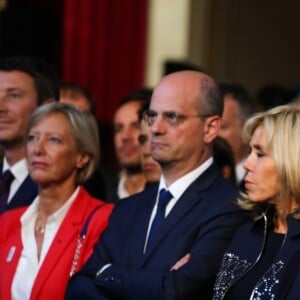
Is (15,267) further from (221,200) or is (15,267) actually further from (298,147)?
(298,147)

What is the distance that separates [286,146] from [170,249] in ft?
2.26

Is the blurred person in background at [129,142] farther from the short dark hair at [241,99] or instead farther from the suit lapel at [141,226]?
the suit lapel at [141,226]

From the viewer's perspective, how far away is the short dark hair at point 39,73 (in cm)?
639

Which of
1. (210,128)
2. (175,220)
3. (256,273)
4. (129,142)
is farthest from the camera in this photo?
(129,142)

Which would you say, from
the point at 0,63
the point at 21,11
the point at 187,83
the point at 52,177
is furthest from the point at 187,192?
the point at 21,11

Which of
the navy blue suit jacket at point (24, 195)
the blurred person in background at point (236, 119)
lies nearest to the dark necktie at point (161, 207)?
the navy blue suit jacket at point (24, 195)

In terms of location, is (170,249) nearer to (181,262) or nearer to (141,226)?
(181,262)

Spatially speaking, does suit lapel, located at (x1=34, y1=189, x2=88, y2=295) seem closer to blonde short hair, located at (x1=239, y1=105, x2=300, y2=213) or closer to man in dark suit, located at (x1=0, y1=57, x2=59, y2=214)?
man in dark suit, located at (x1=0, y1=57, x2=59, y2=214)

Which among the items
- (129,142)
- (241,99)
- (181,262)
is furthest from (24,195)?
(241,99)

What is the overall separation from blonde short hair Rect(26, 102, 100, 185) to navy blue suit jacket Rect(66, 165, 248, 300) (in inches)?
22.5

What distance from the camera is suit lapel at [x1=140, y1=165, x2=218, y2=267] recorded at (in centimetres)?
508

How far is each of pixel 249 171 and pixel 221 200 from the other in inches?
12.3

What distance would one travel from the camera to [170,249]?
5.04 m

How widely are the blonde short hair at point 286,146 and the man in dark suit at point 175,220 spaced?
1.40 feet
